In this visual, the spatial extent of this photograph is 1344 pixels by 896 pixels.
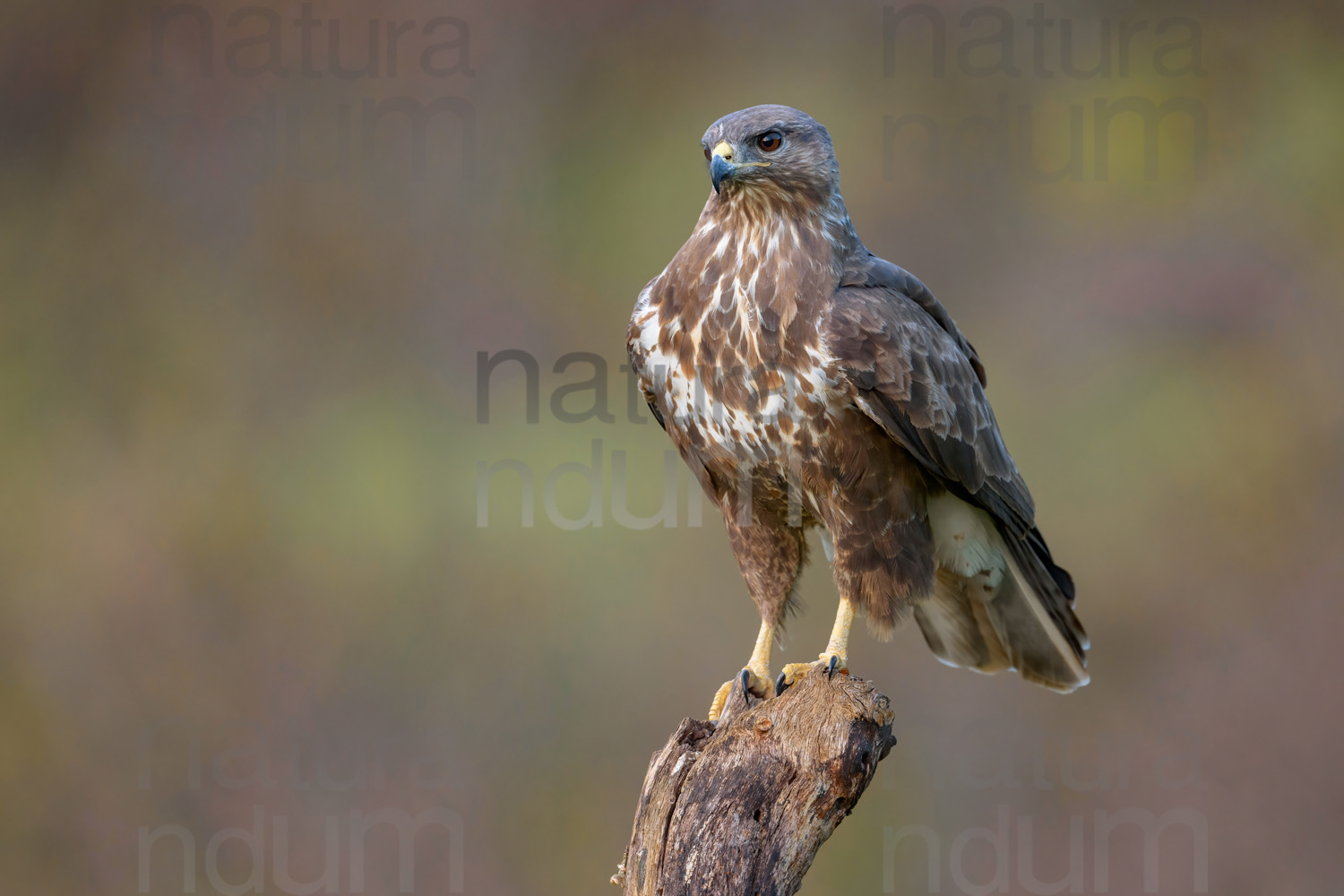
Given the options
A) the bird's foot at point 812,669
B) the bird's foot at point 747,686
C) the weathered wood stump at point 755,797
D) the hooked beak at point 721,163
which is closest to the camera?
the weathered wood stump at point 755,797

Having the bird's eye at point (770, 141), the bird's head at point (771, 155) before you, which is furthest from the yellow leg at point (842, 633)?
the bird's eye at point (770, 141)

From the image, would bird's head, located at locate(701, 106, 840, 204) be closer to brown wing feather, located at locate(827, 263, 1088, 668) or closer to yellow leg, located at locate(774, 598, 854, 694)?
brown wing feather, located at locate(827, 263, 1088, 668)

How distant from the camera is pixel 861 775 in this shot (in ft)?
9.23

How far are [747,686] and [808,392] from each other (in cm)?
90

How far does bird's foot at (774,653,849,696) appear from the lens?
316cm

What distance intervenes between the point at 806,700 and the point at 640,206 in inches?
138

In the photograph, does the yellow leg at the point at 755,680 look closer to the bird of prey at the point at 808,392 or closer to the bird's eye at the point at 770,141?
the bird of prey at the point at 808,392

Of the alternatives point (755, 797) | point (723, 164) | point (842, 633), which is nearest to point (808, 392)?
point (723, 164)

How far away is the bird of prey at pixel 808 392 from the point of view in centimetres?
298

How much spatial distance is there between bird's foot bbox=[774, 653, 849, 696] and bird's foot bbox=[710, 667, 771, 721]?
0.04 m

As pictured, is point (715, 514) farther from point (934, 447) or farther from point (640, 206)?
point (934, 447)

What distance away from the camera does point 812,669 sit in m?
3.19

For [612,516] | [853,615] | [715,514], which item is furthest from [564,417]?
[853,615]

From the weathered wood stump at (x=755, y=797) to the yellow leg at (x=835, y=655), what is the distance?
0.87ft
